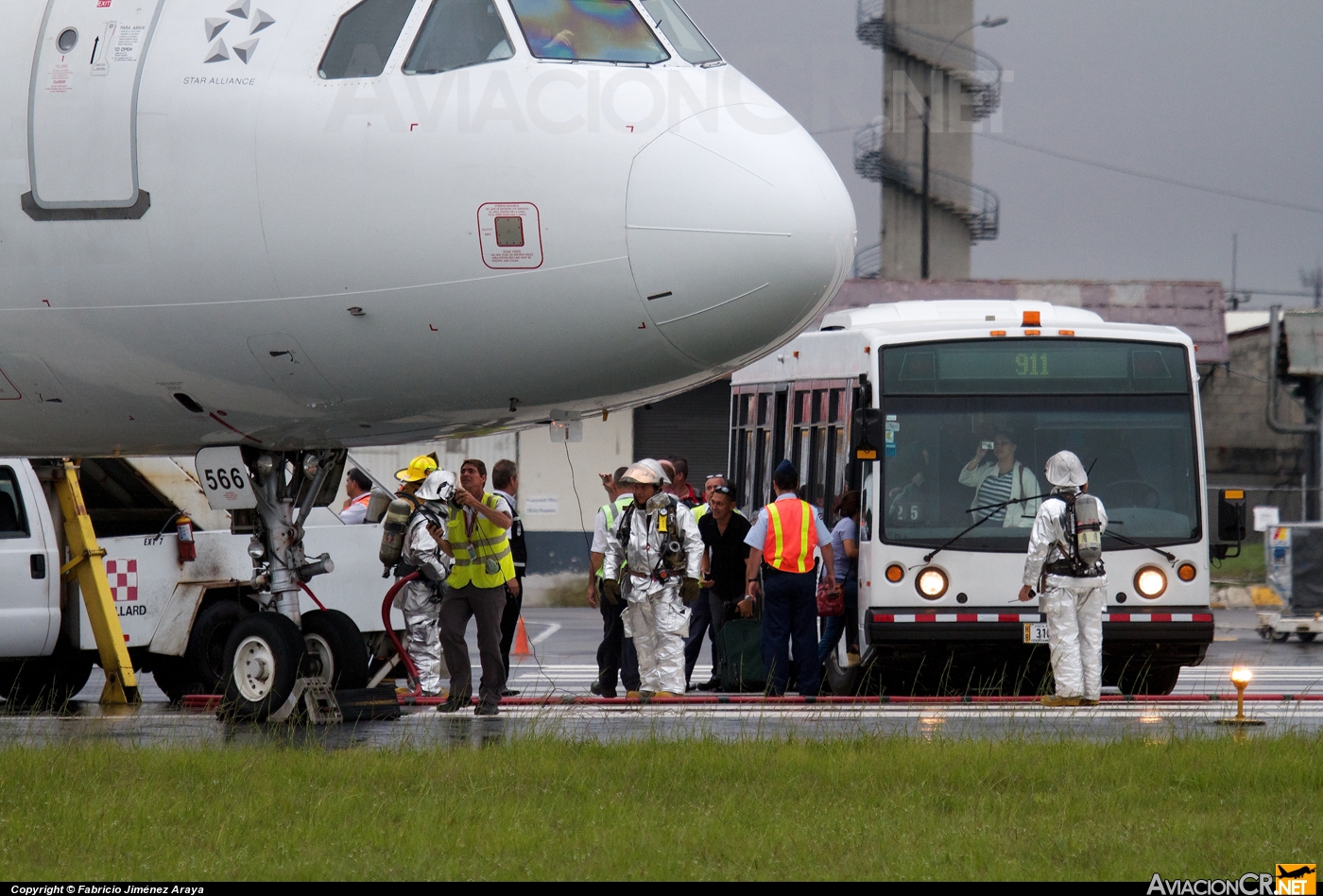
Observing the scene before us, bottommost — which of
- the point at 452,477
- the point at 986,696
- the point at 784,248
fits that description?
the point at 986,696

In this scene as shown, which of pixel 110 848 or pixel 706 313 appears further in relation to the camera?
pixel 706 313

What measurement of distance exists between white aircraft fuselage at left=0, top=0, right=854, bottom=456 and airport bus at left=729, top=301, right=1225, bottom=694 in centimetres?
527

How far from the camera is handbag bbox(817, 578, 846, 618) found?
14.9 metres

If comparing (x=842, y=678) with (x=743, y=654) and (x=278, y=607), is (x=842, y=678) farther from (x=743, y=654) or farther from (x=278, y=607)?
(x=278, y=607)

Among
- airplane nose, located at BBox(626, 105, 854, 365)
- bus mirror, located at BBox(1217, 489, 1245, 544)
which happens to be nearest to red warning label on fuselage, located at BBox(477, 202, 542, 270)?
airplane nose, located at BBox(626, 105, 854, 365)

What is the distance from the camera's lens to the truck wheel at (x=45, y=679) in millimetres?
14147

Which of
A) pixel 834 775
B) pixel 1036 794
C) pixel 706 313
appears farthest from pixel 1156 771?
pixel 706 313


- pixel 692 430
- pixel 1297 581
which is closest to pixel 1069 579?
pixel 1297 581

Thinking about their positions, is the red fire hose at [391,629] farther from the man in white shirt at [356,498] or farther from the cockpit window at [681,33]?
the cockpit window at [681,33]

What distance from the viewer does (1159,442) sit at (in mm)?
14219

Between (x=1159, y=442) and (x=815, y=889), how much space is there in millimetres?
8754

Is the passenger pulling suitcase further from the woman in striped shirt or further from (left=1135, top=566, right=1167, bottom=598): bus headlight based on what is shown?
(left=1135, top=566, right=1167, bottom=598): bus headlight

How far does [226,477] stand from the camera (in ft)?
33.2

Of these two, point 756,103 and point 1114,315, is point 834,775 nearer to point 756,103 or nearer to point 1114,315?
point 756,103
